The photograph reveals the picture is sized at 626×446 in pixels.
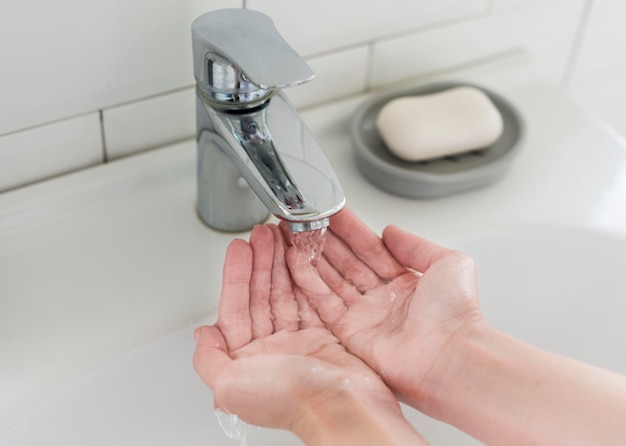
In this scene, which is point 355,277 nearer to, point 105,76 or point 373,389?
point 373,389

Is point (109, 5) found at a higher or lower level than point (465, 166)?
higher

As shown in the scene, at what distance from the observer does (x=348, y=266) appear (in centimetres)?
60

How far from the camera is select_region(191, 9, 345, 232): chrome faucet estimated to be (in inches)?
19.6

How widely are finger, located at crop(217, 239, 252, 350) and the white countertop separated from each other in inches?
1.8

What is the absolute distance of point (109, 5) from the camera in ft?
1.86

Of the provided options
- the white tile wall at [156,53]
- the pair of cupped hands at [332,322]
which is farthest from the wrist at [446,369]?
the white tile wall at [156,53]

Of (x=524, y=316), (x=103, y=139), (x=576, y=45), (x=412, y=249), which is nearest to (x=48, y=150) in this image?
(x=103, y=139)

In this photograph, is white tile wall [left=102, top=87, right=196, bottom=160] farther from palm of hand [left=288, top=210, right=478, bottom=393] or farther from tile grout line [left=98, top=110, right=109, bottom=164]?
palm of hand [left=288, top=210, right=478, bottom=393]

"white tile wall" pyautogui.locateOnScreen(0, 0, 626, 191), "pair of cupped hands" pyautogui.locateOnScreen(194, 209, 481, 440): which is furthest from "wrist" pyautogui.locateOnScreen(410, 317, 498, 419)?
"white tile wall" pyautogui.locateOnScreen(0, 0, 626, 191)

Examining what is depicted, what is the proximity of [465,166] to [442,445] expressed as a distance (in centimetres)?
22

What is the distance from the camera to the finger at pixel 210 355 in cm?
50

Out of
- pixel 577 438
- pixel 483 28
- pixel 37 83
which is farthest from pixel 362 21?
pixel 577 438

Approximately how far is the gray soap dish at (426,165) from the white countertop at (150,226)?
11 mm

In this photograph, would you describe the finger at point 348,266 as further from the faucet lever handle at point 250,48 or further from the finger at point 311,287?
the faucet lever handle at point 250,48
